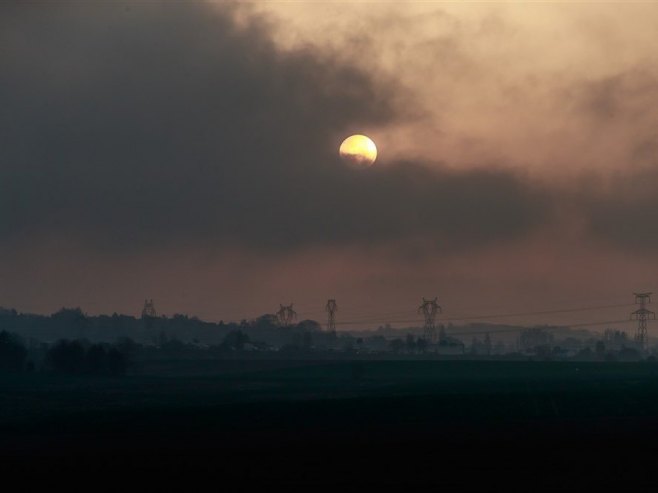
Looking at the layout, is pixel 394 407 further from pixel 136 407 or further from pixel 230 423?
pixel 136 407

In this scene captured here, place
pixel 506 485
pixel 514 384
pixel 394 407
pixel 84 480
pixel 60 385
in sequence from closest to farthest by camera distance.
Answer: pixel 506 485, pixel 84 480, pixel 394 407, pixel 514 384, pixel 60 385

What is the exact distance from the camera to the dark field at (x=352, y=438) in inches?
2338

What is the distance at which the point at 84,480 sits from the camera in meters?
58.2

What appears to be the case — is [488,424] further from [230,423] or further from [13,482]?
[13,482]

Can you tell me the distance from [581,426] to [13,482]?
154 feet

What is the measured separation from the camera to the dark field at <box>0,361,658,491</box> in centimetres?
5938

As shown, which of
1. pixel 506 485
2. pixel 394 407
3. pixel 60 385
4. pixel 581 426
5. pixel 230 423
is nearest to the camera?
pixel 506 485

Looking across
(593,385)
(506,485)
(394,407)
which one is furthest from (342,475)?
(593,385)

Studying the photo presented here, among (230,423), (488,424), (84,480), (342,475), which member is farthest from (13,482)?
(488,424)

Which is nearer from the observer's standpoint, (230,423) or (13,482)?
(13,482)

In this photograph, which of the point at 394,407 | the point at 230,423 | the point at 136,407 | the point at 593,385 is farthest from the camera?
the point at 593,385

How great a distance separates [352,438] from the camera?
78.8 m

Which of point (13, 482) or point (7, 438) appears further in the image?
point (7, 438)

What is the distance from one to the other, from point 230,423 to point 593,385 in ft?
200
